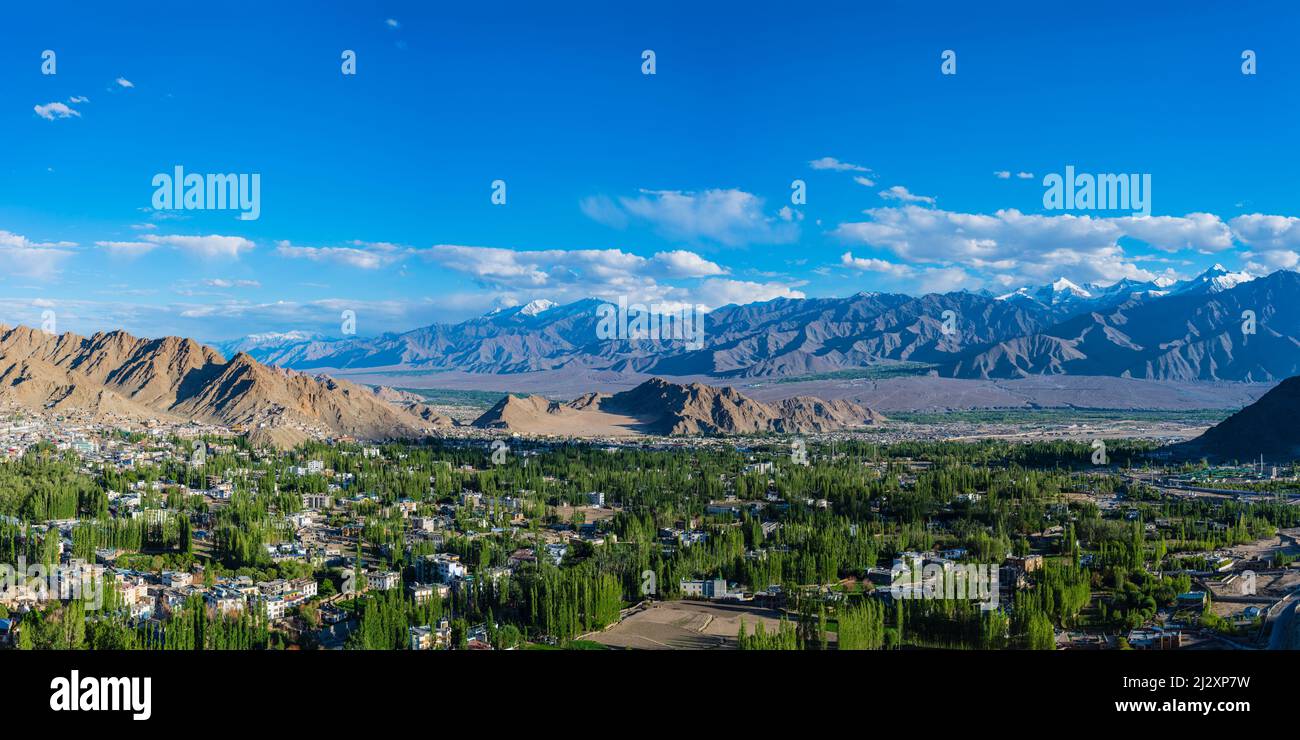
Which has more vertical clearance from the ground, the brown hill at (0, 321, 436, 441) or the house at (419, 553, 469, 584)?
the brown hill at (0, 321, 436, 441)

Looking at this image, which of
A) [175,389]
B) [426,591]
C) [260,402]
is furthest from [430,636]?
[175,389]

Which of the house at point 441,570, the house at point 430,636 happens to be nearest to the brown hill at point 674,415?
the house at point 441,570

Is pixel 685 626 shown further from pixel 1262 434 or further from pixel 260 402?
pixel 260 402

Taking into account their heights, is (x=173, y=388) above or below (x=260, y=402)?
above

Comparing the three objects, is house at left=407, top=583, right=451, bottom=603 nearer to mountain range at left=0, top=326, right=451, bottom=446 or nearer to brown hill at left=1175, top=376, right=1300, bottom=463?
mountain range at left=0, top=326, right=451, bottom=446

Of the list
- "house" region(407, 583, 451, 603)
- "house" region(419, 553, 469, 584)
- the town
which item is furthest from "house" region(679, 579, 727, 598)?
"house" region(419, 553, 469, 584)
